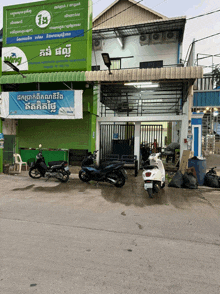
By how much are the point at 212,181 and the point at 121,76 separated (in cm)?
667

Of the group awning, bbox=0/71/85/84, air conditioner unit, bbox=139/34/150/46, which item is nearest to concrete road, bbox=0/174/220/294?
awning, bbox=0/71/85/84

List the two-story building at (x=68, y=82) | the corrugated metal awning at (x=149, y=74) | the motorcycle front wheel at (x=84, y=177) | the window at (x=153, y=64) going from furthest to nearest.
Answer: the window at (x=153, y=64) → the two-story building at (x=68, y=82) → the corrugated metal awning at (x=149, y=74) → the motorcycle front wheel at (x=84, y=177)

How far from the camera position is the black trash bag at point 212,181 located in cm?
794

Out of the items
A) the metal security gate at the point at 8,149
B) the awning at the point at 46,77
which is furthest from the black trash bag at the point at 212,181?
the metal security gate at the point at 8,149

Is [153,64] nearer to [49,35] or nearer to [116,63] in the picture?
[116,63]

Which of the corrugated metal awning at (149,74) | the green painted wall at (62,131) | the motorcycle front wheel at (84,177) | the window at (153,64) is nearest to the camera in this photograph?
the motorcycle front wheel at (84,177)

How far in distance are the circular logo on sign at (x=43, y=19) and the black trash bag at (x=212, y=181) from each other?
11884 millimetres

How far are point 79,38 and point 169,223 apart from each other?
1062 cm

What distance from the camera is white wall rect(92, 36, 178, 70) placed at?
16203mm

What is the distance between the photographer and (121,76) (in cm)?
1048

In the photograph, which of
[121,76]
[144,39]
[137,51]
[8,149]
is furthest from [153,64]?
[8,149]

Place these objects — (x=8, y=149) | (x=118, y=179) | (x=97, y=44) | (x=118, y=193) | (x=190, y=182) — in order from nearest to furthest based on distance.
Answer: (x=118, y=193) → (x=190, y=182) → (x=118, y=179) → (x=8, y=149) → (x=97, y=44)

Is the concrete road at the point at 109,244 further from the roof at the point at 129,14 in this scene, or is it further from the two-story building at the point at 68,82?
the roof at the point at 129,14

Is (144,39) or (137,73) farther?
(144,39)
